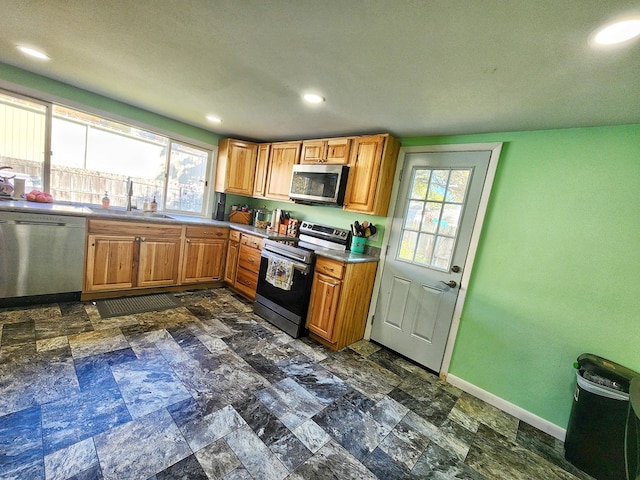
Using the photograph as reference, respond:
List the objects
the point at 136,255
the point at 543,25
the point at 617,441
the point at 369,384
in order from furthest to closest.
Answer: the point at 136,255 → the point at 369,384 → the point at 617,441 → the point at 543,25

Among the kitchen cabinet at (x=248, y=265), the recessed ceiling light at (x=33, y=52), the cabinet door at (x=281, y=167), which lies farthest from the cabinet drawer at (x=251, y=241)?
the recessed ceiling light at (x=33, y=52)

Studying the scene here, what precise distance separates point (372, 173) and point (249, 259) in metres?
1.89

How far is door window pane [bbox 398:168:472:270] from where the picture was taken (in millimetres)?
2455

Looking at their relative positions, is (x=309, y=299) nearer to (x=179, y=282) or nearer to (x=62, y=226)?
(x=179, y=282)

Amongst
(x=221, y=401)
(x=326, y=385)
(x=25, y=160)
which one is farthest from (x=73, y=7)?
(x=326, y=385)

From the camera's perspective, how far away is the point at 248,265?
3.50m

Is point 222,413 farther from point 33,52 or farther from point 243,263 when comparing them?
point 33,52

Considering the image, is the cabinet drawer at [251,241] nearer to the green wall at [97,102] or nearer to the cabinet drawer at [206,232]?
the cabinet drawer at [206,232]

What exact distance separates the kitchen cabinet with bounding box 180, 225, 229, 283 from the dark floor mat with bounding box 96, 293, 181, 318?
354mm

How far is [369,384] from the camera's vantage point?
87.8 inches

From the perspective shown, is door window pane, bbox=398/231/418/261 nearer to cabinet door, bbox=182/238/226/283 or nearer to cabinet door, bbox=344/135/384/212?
cabinet door, bbox=344/135/384/212

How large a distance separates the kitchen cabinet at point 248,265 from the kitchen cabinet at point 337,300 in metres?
0.97

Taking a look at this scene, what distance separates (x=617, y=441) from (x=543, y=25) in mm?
2295

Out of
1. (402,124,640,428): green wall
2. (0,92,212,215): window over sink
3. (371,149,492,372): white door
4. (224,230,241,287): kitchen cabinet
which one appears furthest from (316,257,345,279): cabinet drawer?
(0,92,212,215): window over sink
